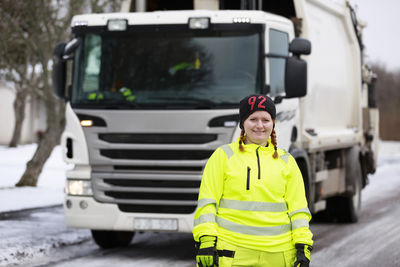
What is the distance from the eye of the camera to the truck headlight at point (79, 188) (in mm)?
8930

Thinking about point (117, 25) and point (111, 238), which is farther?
point (111, 238)

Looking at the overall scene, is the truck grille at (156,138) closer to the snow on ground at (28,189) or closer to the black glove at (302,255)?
the black glove at (302,255)

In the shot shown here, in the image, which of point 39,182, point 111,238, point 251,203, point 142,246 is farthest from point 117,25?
point 39,182

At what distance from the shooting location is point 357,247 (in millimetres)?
10172

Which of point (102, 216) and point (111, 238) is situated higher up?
point (102, 216)

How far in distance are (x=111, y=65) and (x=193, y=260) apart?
95.4 inches

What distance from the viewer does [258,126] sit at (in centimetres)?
426

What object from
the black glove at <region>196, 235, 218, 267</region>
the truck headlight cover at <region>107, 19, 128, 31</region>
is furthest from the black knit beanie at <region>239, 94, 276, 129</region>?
the truck headlight cover at <region>107, 19, 128, 31</region>

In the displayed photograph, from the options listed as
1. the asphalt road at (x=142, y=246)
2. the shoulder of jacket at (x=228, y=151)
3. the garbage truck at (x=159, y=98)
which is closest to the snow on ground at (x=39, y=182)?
the asphalt road at (x=142, y=246)

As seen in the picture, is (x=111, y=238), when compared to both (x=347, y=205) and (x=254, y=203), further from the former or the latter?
(x=254, y=203)

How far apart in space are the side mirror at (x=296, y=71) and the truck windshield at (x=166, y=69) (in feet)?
1.08

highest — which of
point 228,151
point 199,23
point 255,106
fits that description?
point 199,23

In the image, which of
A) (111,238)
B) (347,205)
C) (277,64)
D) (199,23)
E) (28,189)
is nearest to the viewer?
(199,23)

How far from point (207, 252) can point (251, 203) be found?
1.29 feet
